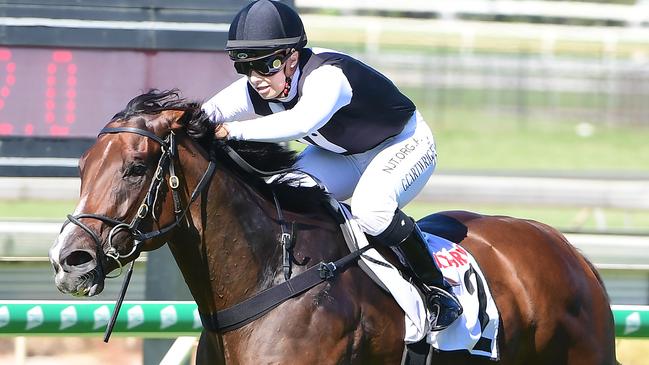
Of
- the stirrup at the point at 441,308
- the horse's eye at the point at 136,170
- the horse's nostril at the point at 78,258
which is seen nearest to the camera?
the horse's nostril at the point at 78,258

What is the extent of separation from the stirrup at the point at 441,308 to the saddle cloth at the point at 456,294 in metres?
0.03

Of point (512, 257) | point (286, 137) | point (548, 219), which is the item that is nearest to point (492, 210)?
point (548, 219)

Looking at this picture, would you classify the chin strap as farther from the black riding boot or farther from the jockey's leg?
the black riding boot

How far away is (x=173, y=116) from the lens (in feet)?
11.5

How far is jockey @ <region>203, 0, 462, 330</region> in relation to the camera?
3.58 metres

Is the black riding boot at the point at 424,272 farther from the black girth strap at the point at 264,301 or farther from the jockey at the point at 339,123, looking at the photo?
the black girth strap at the point at 264,301

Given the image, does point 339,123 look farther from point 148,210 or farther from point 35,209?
point 35,209

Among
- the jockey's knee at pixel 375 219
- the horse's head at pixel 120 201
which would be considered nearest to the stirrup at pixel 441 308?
the jockey's knee at pixel 375 219

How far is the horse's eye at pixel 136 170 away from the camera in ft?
10.9

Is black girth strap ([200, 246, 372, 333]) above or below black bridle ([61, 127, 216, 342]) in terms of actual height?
below

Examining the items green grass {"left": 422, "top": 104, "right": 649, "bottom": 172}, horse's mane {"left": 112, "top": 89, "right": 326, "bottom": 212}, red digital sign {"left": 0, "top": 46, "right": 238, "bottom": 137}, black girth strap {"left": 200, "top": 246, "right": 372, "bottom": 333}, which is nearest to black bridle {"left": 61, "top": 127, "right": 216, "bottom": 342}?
horse's mane {"left": 112, "top": 89, "right": 326, "bottom": 212}

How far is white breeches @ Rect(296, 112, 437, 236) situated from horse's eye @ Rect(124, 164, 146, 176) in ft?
2.49

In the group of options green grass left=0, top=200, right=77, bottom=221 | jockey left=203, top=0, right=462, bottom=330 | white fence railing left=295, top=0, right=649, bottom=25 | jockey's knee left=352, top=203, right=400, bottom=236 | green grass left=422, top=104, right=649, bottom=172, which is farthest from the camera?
white fence railing left=295, top=0, right=649, bottom=25

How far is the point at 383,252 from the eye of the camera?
386 cm
